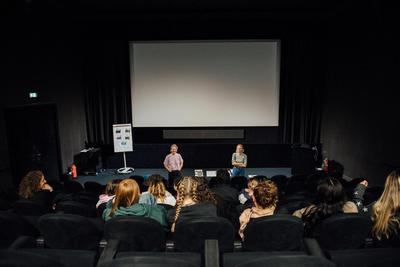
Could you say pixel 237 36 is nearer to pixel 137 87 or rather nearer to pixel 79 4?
pixel 137 87

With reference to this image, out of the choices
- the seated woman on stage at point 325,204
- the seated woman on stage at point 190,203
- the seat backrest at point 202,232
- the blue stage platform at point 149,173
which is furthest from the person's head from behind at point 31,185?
the blue stage platform at point 149,173

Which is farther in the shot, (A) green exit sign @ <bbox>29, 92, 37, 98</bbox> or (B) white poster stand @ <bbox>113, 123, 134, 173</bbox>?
(B) white poster stand @ <bbox>113, 123, 134, 173</bbox>

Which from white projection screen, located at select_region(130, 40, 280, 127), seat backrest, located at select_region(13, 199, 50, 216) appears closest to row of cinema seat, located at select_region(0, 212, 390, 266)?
seat backrest, located at select_region(13, 199, 50, 216)

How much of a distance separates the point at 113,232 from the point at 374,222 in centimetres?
217

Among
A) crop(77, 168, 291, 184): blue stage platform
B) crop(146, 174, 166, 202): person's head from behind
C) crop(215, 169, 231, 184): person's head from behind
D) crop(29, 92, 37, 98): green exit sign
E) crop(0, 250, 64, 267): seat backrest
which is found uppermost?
crop(29, 92, 37, 98): green exit sign

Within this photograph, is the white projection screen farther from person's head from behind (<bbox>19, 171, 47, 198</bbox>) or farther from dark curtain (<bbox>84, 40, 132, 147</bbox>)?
person's head from behind (<bbox>19, 171, 47, 198</bbox>)

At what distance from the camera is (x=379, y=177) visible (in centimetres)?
760

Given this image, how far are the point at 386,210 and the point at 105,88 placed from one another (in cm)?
969

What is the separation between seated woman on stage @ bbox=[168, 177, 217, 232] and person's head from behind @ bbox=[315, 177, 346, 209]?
39.6 inches

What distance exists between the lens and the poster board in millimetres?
9969

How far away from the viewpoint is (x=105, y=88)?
11.0m

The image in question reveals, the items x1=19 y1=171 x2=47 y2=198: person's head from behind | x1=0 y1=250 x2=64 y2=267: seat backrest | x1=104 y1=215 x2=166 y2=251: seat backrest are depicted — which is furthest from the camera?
x1=19 y1=171 x2=47 y2=198: person's head from behind

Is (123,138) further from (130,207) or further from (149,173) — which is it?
(130,207)

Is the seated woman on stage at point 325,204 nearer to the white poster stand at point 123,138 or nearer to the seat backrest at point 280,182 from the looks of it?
the seat backrest at point 280,182
